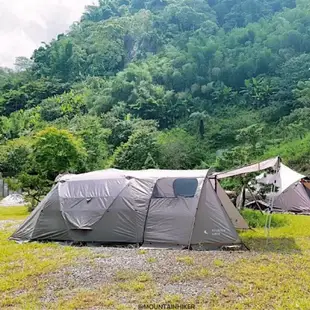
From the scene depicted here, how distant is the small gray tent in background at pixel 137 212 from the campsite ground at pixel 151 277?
44cm

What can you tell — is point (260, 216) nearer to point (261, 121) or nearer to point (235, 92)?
point (261, 121)

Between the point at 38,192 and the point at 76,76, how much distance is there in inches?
1434

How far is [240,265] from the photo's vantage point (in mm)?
5242

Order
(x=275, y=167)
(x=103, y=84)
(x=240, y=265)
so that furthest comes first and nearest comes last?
(x=103, y=84) → (x=275, y=167) → (x=240, y=265)

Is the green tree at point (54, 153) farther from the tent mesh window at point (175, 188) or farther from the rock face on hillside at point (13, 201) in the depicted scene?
the tent mesh window at point (175, 188)

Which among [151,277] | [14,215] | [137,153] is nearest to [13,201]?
[14,215]

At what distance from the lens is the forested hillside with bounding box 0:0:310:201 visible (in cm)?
2306

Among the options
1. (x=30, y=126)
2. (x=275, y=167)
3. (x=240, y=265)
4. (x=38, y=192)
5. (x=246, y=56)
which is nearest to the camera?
(x=240, y=265)

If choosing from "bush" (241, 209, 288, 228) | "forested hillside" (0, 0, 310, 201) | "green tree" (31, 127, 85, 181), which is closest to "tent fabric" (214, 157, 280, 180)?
"bush" (241, 209, 288, 228)

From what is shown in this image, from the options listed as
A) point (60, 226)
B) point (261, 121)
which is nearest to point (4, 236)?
point (60, 226)

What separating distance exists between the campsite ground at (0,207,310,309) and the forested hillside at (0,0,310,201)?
790cm

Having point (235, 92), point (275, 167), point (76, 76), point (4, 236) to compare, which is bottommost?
point (4, 236)

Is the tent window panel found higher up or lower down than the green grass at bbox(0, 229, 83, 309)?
higher up

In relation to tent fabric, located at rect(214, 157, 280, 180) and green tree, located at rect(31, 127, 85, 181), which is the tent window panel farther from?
green tree, located at rect(31, 127, 85, 181)
